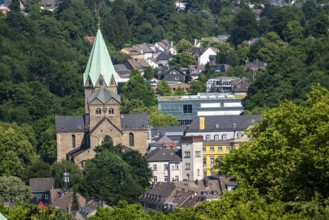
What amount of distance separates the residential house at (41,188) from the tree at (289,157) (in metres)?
46.2

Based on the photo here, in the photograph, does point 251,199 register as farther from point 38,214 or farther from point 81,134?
point 81,134

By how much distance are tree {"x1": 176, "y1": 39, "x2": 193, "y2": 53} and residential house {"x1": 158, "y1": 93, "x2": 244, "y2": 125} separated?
4352cm

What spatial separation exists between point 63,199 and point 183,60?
74.0m

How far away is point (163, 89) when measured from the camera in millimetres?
154625

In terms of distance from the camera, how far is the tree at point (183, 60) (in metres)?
173

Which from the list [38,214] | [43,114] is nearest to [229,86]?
[43,114]

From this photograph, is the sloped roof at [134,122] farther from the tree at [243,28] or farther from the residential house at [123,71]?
the tree at [243,28]

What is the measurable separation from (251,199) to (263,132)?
564 centimetres

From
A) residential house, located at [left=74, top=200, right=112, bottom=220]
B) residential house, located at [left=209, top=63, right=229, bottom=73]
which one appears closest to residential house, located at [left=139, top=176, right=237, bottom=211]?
residential house, located at [left=74, top=200, right=112, bottom=220]

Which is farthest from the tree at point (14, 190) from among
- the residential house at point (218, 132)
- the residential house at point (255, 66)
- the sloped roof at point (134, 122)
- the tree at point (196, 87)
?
the residential house at point (255, 66)

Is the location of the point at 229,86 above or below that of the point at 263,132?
above

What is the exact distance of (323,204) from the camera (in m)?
49.4

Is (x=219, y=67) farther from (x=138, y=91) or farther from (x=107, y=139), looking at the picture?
(x=107, y=139)

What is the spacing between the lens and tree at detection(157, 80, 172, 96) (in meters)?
153
